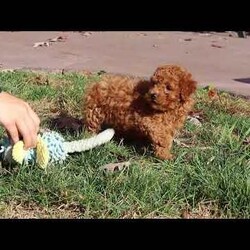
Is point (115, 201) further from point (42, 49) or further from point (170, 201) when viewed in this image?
point (42, 49)

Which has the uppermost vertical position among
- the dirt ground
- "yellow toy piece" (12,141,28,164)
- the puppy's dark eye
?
the puppy's dark eye

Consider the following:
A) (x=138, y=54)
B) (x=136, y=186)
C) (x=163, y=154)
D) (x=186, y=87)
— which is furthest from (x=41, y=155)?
(x=138, y=54)

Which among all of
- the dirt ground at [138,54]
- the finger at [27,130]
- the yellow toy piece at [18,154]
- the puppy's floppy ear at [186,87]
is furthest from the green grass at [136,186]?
the dirt ground at [138,54]

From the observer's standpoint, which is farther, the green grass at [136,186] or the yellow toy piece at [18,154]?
the green grass at [136,186]

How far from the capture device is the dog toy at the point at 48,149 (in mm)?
3025

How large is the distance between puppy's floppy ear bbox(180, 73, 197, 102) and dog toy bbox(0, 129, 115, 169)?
0.48m

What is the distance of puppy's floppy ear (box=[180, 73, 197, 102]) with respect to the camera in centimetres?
346

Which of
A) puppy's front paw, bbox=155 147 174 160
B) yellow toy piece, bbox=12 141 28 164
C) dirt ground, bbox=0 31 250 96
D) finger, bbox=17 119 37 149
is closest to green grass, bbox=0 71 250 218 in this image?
puppy's front paw, bbox=155 147 174 160

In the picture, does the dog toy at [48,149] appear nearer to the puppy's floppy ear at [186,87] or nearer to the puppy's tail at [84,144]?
the puppy's tail at [84,144]

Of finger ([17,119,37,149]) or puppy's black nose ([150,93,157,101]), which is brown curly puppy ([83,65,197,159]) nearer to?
puppy's black nose ([150,93,157,101])

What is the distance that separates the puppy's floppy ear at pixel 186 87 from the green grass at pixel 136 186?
31 cm

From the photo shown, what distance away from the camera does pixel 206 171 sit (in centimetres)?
312

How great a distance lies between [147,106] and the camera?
3535 mm

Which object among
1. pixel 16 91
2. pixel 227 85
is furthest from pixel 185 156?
pixel 227 85
